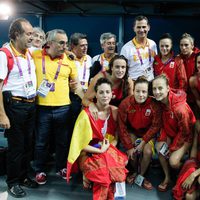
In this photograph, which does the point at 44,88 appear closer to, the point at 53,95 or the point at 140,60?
the point at 53,95

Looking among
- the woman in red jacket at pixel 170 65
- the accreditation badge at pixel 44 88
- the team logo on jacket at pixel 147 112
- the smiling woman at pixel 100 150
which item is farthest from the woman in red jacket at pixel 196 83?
the accreditation badge at pixel 44 88

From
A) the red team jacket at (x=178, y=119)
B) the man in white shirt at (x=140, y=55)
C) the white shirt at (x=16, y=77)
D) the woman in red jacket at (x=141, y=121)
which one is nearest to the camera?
the white shirt at (x=16, y=77)

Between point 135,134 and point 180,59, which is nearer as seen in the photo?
point 135,134

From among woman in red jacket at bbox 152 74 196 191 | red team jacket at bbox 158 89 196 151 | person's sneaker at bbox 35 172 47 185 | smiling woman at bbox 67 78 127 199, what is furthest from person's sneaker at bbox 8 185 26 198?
red team jacket at bbox 158 89 196 151

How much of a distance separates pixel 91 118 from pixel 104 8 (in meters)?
5.76

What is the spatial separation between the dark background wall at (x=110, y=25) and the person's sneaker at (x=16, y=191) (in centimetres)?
576

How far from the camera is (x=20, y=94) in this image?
2.35 m

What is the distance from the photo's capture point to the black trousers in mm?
2341

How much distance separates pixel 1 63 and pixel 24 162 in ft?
3.12

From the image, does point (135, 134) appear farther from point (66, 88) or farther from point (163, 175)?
point (66, 88)

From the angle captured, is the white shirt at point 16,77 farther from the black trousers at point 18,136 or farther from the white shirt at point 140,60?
the white shirt at point 140,60

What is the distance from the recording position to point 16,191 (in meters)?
2.49

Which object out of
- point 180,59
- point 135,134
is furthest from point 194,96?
point 135,134

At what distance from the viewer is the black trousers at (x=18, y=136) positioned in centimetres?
234
